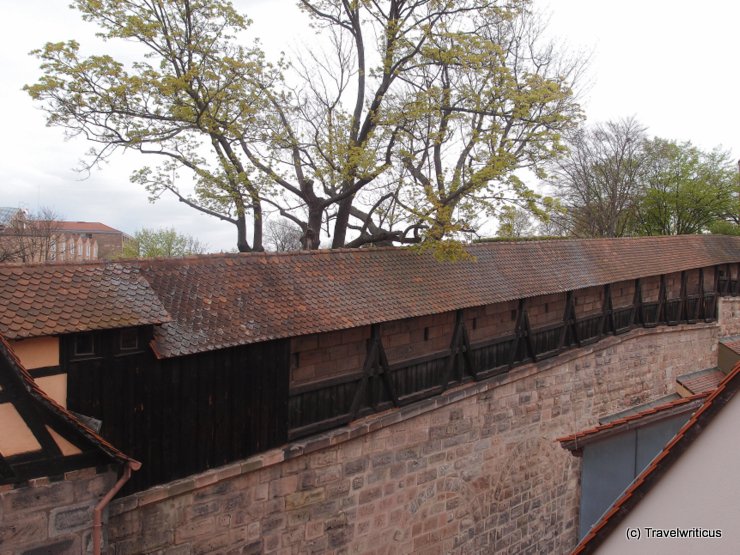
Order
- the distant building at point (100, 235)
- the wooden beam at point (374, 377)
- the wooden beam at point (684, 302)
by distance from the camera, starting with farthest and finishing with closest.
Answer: the distant building at point (100, 235), the wooden beam at point (684, 302), the wooden beam at point (374, 377)

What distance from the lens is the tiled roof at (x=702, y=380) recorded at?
664 cm

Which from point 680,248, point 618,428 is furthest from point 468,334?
point 680,248

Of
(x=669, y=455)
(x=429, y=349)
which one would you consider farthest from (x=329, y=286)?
(x=669, y=455)

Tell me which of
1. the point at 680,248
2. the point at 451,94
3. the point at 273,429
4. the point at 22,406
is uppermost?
the point at 451,94

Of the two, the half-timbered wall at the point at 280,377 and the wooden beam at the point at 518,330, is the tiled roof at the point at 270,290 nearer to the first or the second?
the half-timbered wall at the point at 280,377

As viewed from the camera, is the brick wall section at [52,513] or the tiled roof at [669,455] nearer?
the tiled roof at [669,455]

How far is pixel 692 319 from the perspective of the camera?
15.6m

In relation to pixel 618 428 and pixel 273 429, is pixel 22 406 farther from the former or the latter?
pixel 618 428

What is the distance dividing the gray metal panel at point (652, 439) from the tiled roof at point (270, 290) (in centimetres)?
300

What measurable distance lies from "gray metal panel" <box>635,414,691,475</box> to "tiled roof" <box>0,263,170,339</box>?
4.45m

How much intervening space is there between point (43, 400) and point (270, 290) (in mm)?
2771

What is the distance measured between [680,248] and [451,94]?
28.5 ft

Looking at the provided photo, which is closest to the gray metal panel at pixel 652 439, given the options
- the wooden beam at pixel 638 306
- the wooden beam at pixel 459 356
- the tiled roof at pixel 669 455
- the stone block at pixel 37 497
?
the tiled roof at pixel 669 455

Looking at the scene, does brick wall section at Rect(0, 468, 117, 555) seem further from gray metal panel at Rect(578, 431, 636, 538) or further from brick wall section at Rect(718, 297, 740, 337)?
brick wall section at Rect(718, 297, 740, 337)
